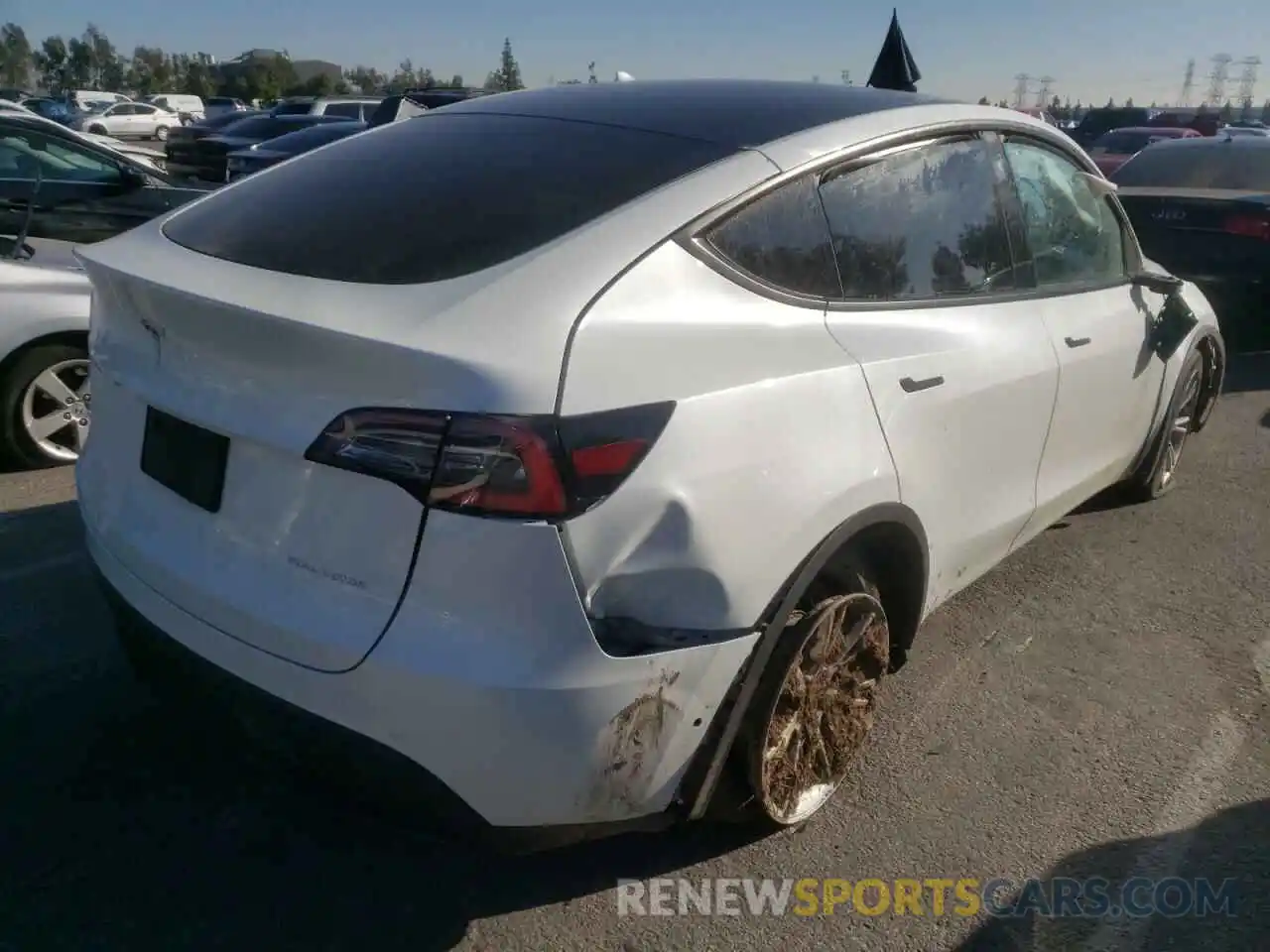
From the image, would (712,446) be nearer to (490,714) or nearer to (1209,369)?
(490,714)

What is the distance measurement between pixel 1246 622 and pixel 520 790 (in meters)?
3.10

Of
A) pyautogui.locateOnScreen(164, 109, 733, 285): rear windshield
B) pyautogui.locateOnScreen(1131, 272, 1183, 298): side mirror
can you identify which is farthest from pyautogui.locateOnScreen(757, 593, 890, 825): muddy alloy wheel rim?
pyautogui.locateOnScreen(1131, 272, 1183, 298): side mirror

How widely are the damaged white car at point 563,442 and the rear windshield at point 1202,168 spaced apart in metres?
6.84

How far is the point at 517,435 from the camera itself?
1.93 m

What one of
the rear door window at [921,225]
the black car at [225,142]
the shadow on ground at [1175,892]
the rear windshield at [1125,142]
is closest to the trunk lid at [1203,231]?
the rear door window at [921,225]

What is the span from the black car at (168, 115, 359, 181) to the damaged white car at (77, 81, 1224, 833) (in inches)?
574

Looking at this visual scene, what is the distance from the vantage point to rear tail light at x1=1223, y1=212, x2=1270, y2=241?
756 centimetres

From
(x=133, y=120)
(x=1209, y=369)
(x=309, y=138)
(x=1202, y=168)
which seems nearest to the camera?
(x=1209, y=369)

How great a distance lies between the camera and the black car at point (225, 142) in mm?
16547

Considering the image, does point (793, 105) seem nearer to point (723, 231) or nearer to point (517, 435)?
point (723, 231)

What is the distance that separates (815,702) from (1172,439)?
10.6ft

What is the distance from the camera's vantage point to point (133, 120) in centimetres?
4438

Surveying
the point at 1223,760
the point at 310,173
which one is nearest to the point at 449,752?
the point at 310,173

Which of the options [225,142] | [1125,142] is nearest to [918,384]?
[225,142]
